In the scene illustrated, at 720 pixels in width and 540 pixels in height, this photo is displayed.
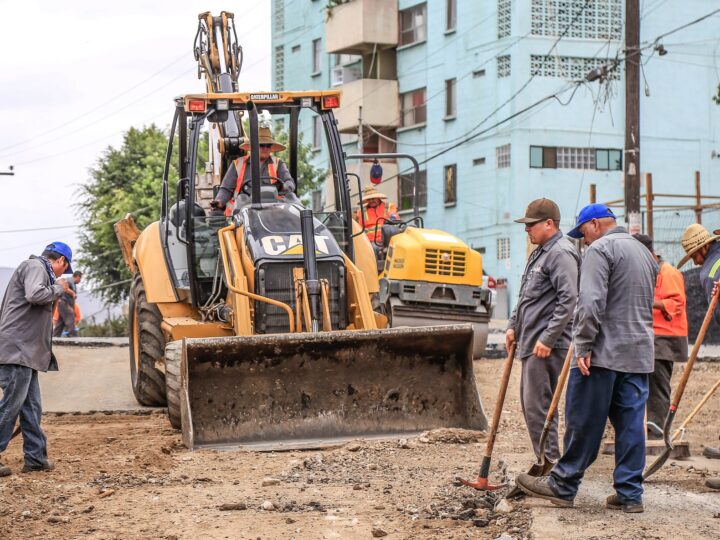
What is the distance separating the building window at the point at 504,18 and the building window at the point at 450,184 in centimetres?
460

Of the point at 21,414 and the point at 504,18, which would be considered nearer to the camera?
the point at 21,414

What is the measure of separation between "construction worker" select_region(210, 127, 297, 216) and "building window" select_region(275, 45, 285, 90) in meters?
37.7

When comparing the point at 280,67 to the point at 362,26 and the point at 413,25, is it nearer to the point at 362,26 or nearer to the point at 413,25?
the point at 362,26

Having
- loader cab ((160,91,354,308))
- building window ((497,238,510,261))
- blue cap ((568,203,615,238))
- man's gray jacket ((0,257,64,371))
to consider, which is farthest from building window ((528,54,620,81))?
blue cap ((568,203,615,238))

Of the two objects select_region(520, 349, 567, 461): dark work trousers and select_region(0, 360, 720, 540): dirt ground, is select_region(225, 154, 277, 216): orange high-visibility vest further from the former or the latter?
select_region(520, 349, 567, 461): dark work trousers

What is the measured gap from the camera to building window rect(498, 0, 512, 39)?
37438mm

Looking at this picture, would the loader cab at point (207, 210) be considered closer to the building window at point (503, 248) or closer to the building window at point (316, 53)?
the building window at point (503, 248)

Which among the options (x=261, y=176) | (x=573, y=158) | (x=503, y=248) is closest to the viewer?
(x=261, y=176)

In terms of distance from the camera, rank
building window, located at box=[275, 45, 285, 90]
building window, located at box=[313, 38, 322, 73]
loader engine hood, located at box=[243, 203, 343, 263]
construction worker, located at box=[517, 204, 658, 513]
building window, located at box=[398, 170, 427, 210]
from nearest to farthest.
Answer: construction worker, located at box=[517, 204, 658, 513]
loader engine hood, located at box=[243, 203, 343, 263]
building window, located at box=[398, 170, 427, 210]
building window, located at box=[313, 38, 322, 73]
building window, located at box=[275, 45, 285, 90]

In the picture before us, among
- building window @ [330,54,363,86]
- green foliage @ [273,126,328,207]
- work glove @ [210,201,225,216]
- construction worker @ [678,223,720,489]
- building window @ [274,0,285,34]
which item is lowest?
construction worker @ [678,223,720,489]

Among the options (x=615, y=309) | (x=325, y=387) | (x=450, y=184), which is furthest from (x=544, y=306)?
(x=450, y=184)

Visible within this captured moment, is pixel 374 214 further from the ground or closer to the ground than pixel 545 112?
closer to the ground

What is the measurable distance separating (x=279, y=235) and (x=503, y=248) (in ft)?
86.8

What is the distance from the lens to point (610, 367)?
7.59m
